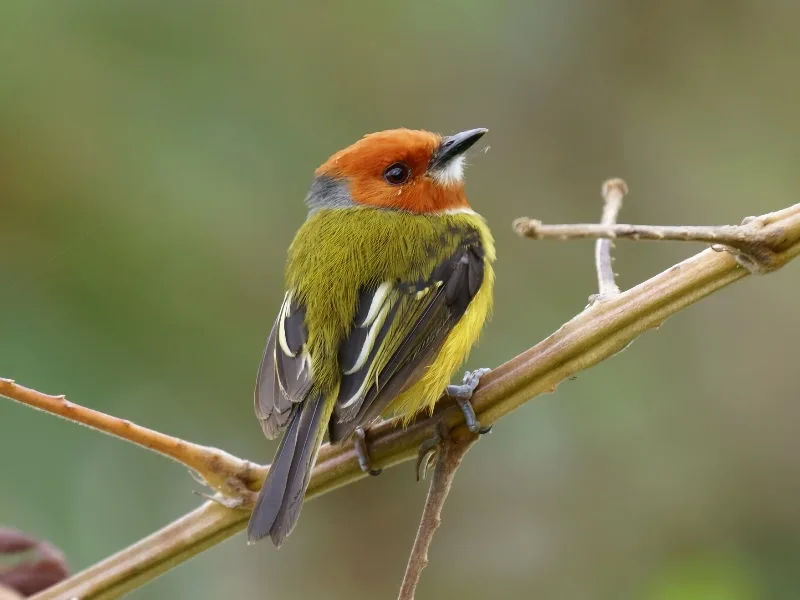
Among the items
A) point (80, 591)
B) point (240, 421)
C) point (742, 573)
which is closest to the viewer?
point (80, 591)

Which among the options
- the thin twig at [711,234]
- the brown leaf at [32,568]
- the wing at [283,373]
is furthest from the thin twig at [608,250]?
the brown leaf at [32,568]

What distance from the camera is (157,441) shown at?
1.83 metres

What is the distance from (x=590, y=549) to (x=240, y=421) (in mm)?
1486

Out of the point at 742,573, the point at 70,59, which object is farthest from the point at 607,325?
the point at 70,59

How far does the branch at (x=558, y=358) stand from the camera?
1.78 metres

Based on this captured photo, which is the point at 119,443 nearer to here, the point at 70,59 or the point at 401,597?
the point at 70,59

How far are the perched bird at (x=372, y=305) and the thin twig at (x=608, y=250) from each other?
14.8 inches

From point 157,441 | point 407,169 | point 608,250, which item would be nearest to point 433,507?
point 157,441

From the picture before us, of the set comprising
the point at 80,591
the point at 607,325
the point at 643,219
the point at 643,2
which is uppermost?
the point at 643,2

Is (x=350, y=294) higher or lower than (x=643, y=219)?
lower

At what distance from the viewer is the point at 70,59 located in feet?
13.0

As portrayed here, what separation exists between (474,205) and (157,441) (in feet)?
9.80

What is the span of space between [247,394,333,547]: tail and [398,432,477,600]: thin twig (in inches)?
12.0

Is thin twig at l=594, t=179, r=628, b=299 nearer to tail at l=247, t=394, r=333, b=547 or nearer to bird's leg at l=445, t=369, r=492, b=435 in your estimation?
bird's leg at l=445, t=369, r=492, b=435
